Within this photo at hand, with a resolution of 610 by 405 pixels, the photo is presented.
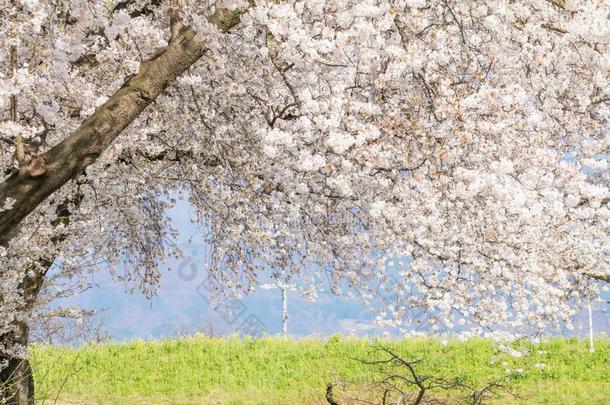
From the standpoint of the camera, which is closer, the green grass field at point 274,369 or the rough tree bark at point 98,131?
the rough tree bark at point 98,131

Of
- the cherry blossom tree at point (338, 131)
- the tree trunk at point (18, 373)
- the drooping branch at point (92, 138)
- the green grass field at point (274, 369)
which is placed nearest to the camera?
the drooping branch at point (92, 138)

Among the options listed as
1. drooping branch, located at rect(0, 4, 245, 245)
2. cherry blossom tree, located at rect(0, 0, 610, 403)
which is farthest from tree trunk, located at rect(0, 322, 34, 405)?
drooping branch, located at rect(0, 4, 245, 245)

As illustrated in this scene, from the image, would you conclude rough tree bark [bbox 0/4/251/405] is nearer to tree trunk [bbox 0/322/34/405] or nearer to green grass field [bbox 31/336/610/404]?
tree trunk [bbox 0/322/34/405]

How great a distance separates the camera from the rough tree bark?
538cm

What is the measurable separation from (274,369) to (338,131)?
38.4ft

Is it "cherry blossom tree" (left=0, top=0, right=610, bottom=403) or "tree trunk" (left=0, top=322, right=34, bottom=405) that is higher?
"cherry blossom tree" (left=0, top=0, right=610, bottom=403)

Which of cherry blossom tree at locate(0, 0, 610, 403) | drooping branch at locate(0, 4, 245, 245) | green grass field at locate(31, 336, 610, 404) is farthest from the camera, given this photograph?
green grass field at locate(31, 336, 610, 404)

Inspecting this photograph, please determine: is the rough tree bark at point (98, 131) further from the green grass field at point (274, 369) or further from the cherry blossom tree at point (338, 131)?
the green grass field at point (274, 369)

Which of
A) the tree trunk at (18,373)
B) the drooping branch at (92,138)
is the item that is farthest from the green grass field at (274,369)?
the drooping branch at (92,138)

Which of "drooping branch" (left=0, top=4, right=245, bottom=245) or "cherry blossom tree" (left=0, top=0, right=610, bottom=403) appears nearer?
"drooping branch" (left=0, top=4, right=245, bottom=245)

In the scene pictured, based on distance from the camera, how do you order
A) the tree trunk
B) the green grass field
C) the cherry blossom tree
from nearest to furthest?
the cherry blossom tree < the tree trunk < the green grass field

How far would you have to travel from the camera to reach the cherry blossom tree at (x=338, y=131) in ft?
19.2

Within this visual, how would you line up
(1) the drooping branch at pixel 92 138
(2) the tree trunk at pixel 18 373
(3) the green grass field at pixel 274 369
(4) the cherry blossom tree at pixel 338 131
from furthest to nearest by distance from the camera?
(3) the green grass field at pixel 274 369, (2) the tree trunk at pixel 18 373, (4) the cherry blossom tree at pixel 338 131, (1) the drooping branch at pixel 92 138

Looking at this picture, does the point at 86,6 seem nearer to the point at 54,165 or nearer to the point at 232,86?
the point at 232,86
